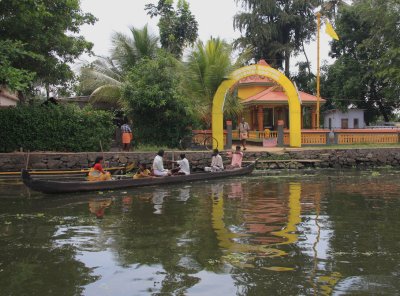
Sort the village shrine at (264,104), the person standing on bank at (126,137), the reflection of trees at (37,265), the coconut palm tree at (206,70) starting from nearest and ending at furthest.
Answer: the reflection of trees at (37,265) < the person standing on bank at (126,137) < the coconut palm tree at (206,70) < the village shrine at (264,104)

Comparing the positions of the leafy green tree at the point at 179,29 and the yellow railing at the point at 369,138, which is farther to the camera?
the leafy green tree at the point at 179,29

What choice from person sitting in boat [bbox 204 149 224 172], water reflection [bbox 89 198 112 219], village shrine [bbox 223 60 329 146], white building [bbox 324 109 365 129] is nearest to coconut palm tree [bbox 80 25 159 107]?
village shrine [bbox 223 60 329 146]

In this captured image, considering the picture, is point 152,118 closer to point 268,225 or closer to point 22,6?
point 22,6

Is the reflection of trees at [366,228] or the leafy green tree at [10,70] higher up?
the leafy green tree at [10,70]

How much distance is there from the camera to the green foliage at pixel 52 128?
67.7 ft

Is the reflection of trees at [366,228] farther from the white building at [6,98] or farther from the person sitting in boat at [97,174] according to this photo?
the white building at [6,98]

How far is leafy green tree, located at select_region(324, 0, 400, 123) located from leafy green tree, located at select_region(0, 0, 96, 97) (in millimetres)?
19354

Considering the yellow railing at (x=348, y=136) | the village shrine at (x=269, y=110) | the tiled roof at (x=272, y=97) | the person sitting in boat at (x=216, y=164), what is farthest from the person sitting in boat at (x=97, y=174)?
the tiled roof at (x=272, y=97)

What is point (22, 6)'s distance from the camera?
16.0m

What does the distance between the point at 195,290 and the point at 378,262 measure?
120 inches

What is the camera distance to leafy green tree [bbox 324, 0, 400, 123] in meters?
30.2

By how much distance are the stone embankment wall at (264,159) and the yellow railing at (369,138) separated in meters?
2.31

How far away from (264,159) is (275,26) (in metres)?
20.2

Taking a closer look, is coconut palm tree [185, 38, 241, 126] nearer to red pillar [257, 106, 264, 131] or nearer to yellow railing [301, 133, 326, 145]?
red pillar [257, 106, 264, 131]
